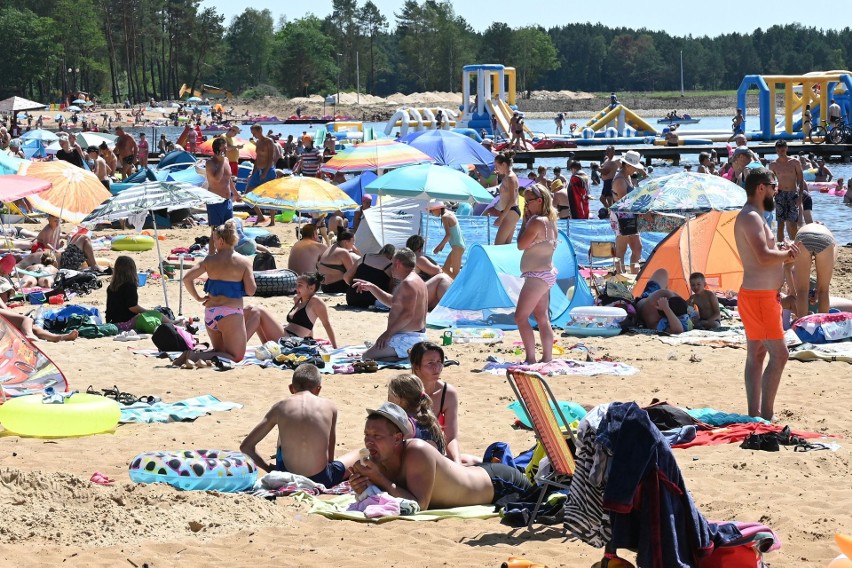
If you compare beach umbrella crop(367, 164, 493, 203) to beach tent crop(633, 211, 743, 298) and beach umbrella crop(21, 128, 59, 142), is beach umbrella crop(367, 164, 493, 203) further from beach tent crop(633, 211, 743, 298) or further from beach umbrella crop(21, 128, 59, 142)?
beach umbrella crop(21, 128, 59, 142)

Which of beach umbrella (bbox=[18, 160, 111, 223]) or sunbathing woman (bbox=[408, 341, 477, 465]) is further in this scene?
beach umbrella (bbox=[18, 160, 111, 223])

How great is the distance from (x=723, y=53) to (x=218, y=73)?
5768 cm

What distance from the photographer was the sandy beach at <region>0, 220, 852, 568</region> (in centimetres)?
468

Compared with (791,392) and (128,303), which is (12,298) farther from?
(791,392)

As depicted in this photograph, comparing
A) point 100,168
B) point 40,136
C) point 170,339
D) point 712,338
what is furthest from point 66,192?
point 40,136

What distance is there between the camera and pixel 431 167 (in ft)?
42.4

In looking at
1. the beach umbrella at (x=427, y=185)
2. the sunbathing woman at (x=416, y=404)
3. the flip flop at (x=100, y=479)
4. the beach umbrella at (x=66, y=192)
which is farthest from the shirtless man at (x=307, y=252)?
the sunbathing woman at (x=416, y=404)

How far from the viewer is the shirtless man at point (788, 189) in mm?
14297

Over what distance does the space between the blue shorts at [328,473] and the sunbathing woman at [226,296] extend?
119 inches

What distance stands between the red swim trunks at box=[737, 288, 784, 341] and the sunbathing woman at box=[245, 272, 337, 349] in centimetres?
384

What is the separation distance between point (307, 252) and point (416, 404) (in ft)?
24.1


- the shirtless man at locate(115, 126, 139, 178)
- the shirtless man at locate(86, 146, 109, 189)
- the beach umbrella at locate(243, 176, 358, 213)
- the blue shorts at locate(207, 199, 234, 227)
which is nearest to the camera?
the beach umbrella at locate(243, 176, 358, 213)

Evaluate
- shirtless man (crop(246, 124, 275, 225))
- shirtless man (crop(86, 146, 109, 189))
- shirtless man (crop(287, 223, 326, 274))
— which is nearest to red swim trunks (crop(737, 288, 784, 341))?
shirtless man (crop(287, 223, 326, 274))

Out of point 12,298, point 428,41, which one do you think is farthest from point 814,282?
point 428,41
